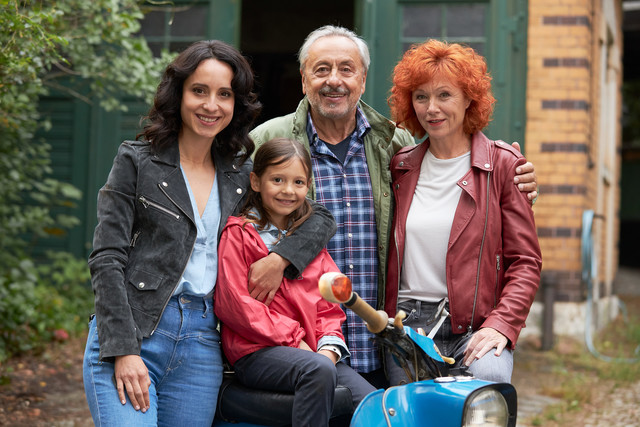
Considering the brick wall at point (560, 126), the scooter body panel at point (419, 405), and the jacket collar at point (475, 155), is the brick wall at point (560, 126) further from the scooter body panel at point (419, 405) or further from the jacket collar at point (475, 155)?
the scooter body panel at point (419, 405)

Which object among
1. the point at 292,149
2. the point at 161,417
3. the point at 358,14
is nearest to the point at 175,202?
the point at 292,149

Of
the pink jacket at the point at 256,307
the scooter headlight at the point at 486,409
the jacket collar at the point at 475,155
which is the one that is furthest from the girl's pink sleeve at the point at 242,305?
the jacket collar at the point at 475,155

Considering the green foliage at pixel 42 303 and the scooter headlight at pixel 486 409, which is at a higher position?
the scooter headlight at pixel 486 409

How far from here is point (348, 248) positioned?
2918 mm

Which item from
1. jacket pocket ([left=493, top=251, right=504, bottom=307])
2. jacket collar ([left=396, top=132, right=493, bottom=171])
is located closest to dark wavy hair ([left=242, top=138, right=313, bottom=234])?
jacket collar ([left=396, top=132, right=493, bottom=171])

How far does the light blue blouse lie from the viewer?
2.36 m

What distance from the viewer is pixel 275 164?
2.52 m

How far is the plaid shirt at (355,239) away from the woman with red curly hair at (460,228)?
132 mm

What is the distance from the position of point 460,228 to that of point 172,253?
0.96m

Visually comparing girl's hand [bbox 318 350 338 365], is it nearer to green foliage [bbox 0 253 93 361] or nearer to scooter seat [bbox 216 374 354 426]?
scooter seat [bbox 216 374 354 426]

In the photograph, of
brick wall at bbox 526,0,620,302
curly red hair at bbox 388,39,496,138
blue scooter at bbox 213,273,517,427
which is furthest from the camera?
brick wall at bbox 526,0,620,302

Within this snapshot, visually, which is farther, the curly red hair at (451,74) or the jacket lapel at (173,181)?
the curly red hair at (451,74)

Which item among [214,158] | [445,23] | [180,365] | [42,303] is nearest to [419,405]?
[180,365]

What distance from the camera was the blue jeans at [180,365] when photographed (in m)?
2.27
